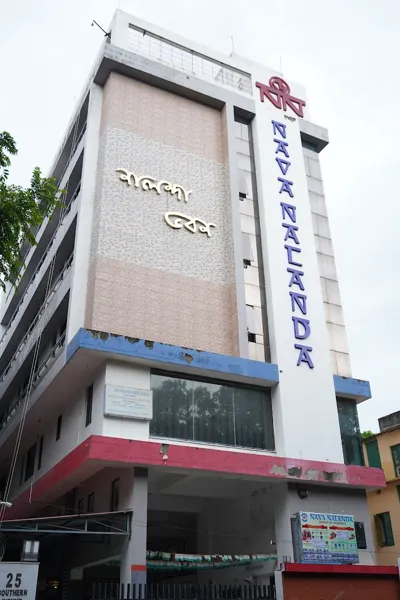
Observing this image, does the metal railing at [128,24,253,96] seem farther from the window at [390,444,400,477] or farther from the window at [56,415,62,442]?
the window at [390,444,400,477]

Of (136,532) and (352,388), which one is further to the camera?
(352,388)

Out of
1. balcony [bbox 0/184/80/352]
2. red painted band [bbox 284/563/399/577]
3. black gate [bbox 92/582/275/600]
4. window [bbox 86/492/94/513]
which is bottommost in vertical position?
black gate [bbox 92/582/275/600]

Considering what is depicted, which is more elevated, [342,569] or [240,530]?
[240,530]

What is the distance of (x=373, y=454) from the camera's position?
3144cm

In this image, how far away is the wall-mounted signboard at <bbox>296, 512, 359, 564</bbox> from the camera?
20781mm

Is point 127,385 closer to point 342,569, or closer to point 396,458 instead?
point 342,569

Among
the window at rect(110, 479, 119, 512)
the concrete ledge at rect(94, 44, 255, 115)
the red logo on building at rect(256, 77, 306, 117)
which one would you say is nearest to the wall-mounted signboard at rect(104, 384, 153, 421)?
the window at rect(110, 479, 119, 512)

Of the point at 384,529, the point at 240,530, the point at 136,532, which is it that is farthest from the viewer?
the point at 384,529

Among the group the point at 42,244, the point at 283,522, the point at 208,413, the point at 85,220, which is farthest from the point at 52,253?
the point at 283,522

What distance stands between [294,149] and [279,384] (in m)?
12.4

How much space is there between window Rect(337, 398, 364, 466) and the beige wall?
5.50 metres

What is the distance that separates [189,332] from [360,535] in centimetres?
978

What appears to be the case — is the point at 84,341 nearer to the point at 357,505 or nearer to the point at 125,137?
the point at 125,137

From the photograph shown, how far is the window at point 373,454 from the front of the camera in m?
31.0
